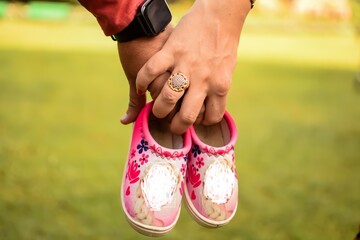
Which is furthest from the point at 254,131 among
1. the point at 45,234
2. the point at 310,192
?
the point at 45,234

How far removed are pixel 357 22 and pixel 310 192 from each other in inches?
299

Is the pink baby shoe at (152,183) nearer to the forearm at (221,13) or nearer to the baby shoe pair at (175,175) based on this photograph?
the baby shoe pair at (175,175)

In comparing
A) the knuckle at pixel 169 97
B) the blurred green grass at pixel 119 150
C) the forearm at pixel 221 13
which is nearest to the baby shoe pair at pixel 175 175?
the knuckle at pixel 169 97

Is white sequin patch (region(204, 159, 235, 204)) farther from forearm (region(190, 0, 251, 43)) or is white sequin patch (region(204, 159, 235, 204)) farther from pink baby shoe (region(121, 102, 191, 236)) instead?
forearm (region(190, 0, 251, 43))

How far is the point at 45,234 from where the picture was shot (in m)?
2.39

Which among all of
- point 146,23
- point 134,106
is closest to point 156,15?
point 146,23

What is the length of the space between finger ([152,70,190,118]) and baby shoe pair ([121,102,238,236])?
73mm

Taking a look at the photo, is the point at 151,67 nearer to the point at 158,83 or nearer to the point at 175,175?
the point at 158,83

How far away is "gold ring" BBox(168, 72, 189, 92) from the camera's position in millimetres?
1360

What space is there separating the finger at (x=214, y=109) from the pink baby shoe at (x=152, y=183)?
0.21 feet

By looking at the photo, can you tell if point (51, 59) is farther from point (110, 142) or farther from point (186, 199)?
point (186, 199)

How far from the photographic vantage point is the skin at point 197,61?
1377 millimetres

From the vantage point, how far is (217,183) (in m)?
1.49

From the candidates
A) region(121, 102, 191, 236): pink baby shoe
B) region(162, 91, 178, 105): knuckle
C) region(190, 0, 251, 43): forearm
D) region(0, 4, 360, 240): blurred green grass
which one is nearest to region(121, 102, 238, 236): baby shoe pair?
region(121, 102, 191, 236): pink baby shoe
